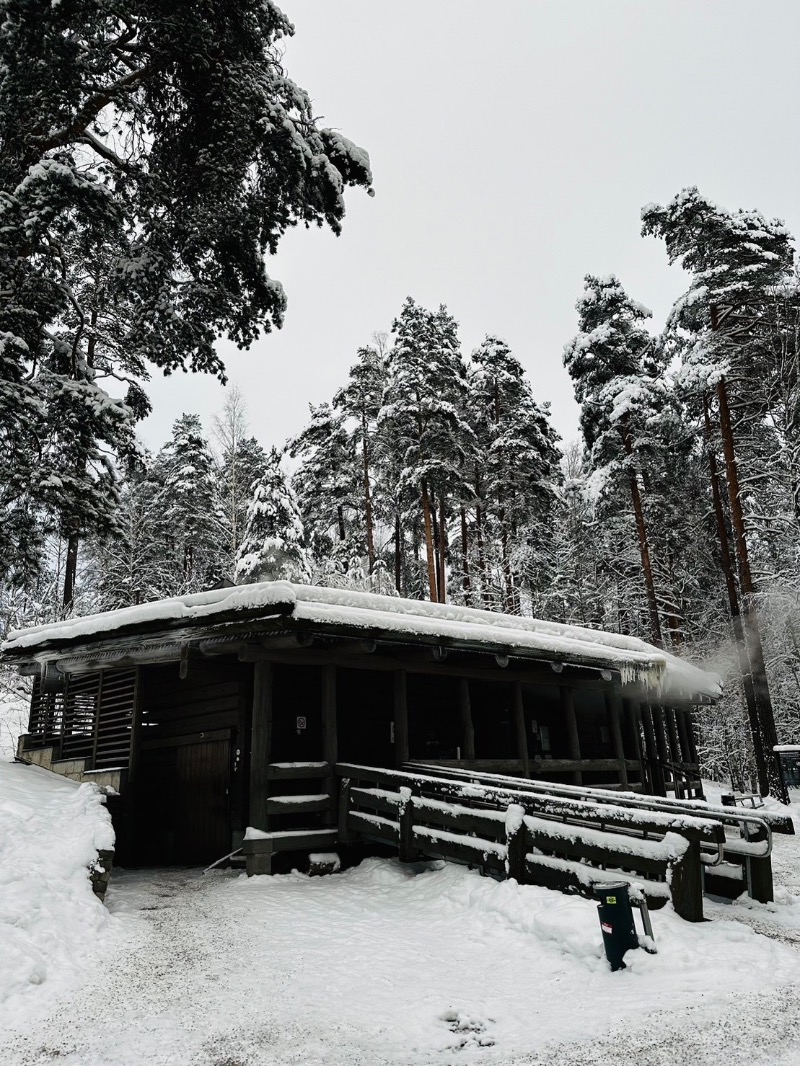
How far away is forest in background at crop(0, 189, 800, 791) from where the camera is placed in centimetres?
2023

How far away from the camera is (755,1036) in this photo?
408 centimetres

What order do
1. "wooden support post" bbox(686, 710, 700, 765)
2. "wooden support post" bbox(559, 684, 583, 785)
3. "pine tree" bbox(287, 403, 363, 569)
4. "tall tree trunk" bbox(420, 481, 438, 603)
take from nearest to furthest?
1. "wooden support post" bbox(559, 684, 583, 785)
2. "wooden support post" bbox(686, 710, 700, 765)
3. "tall tree trunk" bbox(420, 481, 438, 603)
4. "pine tree" bbox(287, 403, 363, 569)

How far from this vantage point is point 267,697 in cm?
991

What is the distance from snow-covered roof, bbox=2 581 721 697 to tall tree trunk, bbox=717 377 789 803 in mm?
6642

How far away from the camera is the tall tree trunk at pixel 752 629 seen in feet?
61.2

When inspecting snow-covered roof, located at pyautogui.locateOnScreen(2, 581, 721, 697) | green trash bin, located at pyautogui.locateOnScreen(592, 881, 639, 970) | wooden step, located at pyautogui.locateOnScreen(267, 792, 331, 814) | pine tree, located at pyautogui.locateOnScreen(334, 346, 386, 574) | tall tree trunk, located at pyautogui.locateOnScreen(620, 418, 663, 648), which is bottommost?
green trash bin, located at pyautogui.locateOnScreen(592, 881, 639, 970)

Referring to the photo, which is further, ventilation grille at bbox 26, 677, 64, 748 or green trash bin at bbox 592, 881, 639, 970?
ventilation grille at bbox 26, 677, 64, 748

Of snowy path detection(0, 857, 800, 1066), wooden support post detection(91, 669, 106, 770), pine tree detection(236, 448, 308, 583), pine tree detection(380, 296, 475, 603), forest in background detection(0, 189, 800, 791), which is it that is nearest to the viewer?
snowy path detection(0, 857, 800, 1066)

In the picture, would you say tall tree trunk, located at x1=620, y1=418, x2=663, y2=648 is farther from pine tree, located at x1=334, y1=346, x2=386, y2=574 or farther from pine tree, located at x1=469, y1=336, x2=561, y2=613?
pine tree, located at x1=334, y1=346, x2=386, y2=574

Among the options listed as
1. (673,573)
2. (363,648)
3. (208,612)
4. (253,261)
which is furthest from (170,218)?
(673,573)

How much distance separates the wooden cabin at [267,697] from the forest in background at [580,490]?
2812 millimetres

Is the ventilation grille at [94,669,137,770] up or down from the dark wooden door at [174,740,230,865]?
up

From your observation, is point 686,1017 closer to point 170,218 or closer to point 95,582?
point 170,218

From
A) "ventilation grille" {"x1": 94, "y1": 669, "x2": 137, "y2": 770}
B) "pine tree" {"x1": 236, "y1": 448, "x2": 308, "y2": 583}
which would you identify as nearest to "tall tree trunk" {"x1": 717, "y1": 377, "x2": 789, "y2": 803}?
"pine tree" {"x1": 236, "y1": 448, "x2": 308, "y2": 583}
